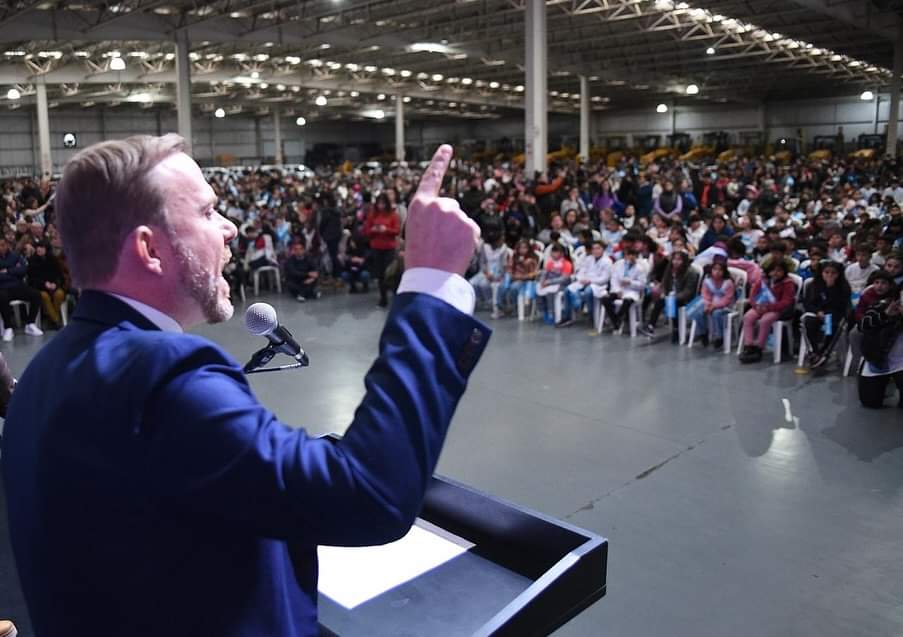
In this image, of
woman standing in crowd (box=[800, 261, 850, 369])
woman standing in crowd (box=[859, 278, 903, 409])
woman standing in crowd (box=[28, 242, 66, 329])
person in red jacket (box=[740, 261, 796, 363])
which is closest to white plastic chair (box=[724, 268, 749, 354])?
person in red jacket (box=[740, 261, 796, 363])

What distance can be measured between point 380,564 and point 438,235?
766 millimetres

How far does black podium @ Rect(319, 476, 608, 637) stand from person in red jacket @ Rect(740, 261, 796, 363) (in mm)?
5224

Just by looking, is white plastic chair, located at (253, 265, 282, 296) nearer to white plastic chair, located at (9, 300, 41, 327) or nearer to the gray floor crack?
white plastic chair, located at (9, 300, 41, 327)

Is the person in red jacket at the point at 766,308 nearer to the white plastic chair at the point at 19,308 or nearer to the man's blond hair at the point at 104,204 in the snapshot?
the man's blond hair at the point at 104,204

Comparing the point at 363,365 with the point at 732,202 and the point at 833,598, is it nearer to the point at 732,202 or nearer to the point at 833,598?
the point at 833,598

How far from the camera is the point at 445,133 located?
41219 mm

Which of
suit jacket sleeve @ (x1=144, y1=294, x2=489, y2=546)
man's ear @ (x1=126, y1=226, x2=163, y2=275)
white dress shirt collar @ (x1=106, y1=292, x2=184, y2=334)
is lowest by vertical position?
suit jacket sleeve @ (x1=144, y1=294, x2=489, y2=546)

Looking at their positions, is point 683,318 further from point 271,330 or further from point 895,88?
point 895,88

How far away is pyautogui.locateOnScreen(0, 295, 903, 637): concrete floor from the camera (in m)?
2.67

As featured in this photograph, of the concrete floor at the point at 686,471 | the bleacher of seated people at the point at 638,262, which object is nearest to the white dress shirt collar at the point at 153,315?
the concrete floor at the point at 686,471

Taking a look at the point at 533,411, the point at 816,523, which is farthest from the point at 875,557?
the point at 533,411

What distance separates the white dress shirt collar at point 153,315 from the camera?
0.78m

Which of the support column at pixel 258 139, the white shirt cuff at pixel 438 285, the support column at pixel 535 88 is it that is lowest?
the white shirt cuff at pixel 438 285

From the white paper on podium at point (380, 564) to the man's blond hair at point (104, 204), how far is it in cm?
71
